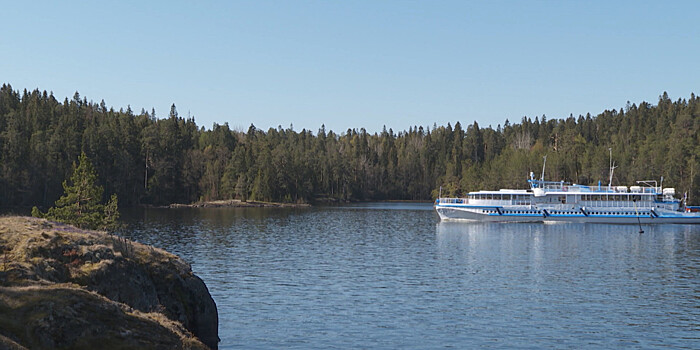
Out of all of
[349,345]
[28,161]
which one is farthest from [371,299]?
[28,161]

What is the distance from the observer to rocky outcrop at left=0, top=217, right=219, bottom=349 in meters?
17.8

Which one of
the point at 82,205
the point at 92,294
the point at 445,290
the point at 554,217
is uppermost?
the point at 82,205

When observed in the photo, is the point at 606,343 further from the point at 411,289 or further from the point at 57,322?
the point at 57,322

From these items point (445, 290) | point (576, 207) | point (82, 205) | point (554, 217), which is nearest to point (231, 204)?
point (554, 217)

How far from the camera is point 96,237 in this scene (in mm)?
25031

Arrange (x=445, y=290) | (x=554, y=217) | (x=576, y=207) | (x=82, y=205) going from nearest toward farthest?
(x=445, y=290), (x=82, y=205), (x=554, y=217), (x=576, y=207)

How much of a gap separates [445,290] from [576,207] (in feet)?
264

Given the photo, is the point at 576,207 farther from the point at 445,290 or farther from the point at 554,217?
the point at 445,290

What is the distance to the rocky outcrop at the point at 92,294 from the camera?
58.2 feet

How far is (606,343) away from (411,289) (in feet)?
51.1

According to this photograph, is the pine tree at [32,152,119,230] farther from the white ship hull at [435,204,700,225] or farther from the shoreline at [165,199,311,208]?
the shoreline at [165,199,311,208]

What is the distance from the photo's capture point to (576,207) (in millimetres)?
115312

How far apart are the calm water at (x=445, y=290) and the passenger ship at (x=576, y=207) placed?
100.0 feet

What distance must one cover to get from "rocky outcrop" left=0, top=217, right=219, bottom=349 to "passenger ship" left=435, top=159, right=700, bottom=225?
9399 centimetres
